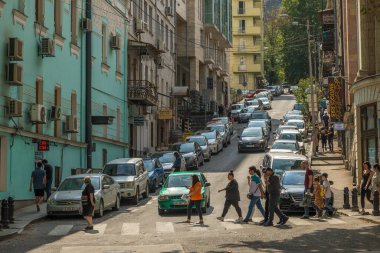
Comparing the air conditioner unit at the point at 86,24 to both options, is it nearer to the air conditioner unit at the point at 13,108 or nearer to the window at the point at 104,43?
the window at the point at 104,43

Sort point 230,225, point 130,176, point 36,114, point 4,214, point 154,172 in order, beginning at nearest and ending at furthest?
1. point 4,214
2. point 230,225
3. point 36,114
4. point 130,176
5. point 154,172

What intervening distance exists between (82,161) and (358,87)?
13406mm

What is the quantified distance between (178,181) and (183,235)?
7446mm

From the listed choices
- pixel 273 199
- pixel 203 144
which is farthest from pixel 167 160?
pixel 273 199

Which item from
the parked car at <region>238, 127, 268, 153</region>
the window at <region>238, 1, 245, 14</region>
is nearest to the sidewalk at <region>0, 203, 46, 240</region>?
the parked car at <region>238, 127, 268, 153</region>

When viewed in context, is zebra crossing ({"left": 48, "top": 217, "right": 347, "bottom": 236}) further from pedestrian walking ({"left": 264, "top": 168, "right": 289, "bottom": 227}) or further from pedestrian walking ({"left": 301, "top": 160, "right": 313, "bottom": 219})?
pedestrian walking ({"left": 301, "top": 160, "right": 313, "bottom": 219})

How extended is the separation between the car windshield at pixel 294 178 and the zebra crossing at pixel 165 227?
3034mm

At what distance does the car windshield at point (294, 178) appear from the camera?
87.0 ft

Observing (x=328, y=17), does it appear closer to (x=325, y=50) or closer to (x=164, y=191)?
(x=325, y=50)

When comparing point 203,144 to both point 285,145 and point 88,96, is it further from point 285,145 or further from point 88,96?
point 88,96

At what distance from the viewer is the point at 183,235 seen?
19.8 meters

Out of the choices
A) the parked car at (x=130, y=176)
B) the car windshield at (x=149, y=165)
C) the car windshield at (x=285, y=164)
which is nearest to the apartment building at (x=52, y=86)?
the parked car at (x=130, y=176)

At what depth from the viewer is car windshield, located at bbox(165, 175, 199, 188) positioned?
27.0 meters

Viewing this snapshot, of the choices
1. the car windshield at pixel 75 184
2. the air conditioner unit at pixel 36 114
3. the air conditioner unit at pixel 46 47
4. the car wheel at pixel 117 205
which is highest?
the air conditioner unit at pixel 46 47
